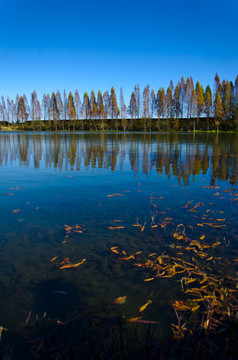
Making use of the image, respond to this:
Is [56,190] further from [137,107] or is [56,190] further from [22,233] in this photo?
[137,107]

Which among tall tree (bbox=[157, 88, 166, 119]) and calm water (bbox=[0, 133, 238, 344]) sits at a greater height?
tall tree (bbox=[157, 88, 166, 119])

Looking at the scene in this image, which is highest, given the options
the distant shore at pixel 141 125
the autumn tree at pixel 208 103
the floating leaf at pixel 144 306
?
the autumn tree at pixel 208 103

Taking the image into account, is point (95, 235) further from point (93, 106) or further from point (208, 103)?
point (93, 106)

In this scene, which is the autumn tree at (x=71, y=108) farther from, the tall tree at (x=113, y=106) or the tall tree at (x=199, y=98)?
the tall tree at (x=199, y=98)

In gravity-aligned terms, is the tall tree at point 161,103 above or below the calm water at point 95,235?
above

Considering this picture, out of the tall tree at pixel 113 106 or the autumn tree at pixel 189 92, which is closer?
the autumn tree at pixel 189 92

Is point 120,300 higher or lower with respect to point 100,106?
lower

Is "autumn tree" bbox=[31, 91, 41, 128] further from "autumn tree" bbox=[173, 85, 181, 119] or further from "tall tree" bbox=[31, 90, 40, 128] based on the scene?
"autumn tree" bbox=[173, 85, 181, 119]

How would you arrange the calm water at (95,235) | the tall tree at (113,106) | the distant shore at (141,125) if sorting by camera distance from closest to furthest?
the calm water at (95,235) → the distant shore at (141,125) → the tall tree at (113,106)

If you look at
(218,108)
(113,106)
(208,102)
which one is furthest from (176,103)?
(113,106)

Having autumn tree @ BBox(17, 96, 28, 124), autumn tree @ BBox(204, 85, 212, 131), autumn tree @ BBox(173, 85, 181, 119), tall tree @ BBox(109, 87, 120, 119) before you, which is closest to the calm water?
autumn tree @ BBox(204, 85, 212, 131)

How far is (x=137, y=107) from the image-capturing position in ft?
275

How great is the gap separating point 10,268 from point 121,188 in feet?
13.5

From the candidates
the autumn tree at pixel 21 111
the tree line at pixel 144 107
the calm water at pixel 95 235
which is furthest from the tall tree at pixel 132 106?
the calm water at pixel 95 235
